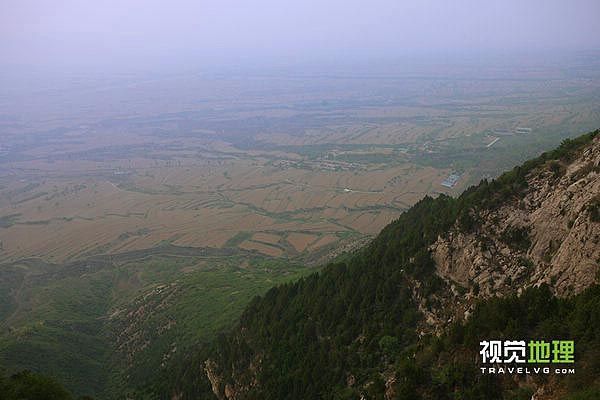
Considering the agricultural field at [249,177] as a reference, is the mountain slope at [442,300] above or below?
above

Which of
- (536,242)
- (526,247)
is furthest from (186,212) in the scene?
(536,242)

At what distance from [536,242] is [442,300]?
5.59 metres

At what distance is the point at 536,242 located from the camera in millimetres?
21297

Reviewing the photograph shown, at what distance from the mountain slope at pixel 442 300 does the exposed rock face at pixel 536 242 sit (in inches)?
2.4

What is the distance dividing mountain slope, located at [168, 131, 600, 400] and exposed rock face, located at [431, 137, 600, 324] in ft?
0.20

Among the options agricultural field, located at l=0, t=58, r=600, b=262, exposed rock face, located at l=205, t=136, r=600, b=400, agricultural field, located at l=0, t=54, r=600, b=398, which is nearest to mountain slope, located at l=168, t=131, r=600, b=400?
exposed rock face, located at l=205, t=136, r=600, b=400

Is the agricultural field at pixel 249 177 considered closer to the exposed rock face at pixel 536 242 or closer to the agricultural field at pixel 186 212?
the agricultural field at pixel 186 212

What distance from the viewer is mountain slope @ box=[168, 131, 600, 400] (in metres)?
17.0

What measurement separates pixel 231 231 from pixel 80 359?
1985 inches

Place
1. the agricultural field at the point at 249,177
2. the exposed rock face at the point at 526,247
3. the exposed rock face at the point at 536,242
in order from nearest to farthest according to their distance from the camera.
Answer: the exposed rock face at the point at 536,242 → the exposed rock face at the point at 526,247 → the agricultural field at the point at 249,177

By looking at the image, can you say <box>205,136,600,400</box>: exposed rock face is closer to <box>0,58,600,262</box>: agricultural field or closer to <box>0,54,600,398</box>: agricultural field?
<box>0,54,600,398</box>: agricultural field

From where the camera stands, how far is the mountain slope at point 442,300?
1698 cm

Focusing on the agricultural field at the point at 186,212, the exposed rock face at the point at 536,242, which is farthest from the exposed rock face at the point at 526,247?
the agricultural field at the point at 186,212

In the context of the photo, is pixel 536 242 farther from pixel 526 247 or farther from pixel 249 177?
pixel 249 177
